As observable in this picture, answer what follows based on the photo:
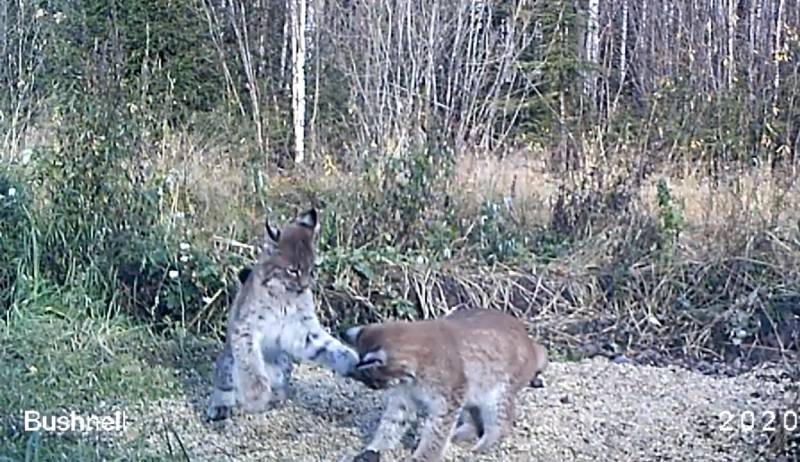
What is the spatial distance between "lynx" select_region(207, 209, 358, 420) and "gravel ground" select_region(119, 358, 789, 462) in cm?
10

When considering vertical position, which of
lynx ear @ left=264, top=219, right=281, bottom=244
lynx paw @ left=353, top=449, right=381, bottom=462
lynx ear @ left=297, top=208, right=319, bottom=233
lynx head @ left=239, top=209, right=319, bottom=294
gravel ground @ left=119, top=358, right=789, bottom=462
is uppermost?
lynx ear @ left=297, top=208, right=319, bottom=233

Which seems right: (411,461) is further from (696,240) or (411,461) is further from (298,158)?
(298,158)

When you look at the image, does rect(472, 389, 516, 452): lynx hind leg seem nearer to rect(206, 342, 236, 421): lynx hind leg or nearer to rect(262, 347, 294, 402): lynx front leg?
rect(262, 347, 294, 402): lynx front leg

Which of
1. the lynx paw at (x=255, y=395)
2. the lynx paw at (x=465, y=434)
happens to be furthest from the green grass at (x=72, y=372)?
the lynx paw at (x=465, y=434)

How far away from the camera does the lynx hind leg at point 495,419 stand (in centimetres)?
533

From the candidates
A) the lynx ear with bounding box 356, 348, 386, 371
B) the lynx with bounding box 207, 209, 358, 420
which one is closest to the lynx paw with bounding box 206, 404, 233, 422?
the lynx with bounding box 207, 209, 358, 420

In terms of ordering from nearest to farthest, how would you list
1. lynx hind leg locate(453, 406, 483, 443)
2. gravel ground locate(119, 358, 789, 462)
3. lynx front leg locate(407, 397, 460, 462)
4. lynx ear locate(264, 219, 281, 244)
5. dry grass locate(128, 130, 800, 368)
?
1. lynx front leg locate(407, 397, 460, 462)
2. gravel ground locate(119, 358, 789, 462)
3. lynx hind leg locate(453, 406, 483, 443)
4. lynx ear locate(264, 219, 281, 244)
5. dry grass locate(128, 130, 800, 368)

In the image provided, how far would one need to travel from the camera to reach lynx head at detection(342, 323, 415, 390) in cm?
496

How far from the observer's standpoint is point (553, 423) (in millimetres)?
5574

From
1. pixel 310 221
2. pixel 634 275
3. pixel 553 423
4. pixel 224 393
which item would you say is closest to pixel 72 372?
pixel 224 393

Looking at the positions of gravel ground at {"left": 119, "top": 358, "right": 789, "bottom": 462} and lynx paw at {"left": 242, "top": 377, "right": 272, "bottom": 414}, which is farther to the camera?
lynx paw at {"left": 242, "top": 377, "right": 272, "bottom": 414}

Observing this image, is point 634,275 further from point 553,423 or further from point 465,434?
point 465,434

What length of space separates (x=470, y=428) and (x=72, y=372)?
2138 mm

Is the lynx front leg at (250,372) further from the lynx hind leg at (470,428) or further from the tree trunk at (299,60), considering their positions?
the tree trunk at (299,60)
